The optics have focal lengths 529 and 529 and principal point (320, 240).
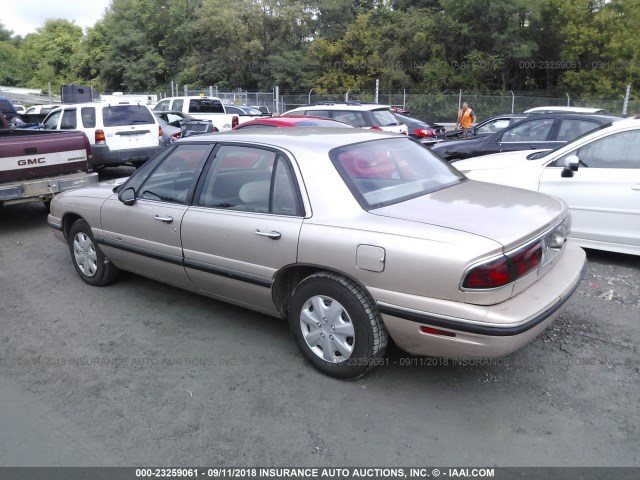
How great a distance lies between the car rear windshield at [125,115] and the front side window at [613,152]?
873 centimetres

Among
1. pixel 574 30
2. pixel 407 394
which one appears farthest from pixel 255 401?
pixel 574 30

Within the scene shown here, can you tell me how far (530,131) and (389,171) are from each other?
6.40 metres

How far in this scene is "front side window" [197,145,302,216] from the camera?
3596mm

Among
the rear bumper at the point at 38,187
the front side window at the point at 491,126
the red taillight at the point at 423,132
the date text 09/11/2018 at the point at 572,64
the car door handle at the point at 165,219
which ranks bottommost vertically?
the rear bumper at the point at 38,187

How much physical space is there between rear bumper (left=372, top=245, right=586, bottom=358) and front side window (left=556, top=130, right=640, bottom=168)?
9.80 ft

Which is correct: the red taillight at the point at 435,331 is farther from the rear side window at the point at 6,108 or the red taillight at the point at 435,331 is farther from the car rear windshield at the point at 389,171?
the rear side window at the point at 6,108

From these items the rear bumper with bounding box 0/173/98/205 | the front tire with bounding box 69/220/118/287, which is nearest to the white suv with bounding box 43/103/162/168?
the rear bumper with bounding box 0/173/98/205

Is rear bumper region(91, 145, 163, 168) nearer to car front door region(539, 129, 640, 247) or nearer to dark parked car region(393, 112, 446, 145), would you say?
dark parked car region(393, 112, 446, 145)

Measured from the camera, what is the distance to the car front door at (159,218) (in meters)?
4.20

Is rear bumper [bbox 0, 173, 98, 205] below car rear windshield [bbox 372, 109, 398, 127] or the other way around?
below

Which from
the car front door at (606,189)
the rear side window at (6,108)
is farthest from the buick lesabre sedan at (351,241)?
the rear side window at (6,108)

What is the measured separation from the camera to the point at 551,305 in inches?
123

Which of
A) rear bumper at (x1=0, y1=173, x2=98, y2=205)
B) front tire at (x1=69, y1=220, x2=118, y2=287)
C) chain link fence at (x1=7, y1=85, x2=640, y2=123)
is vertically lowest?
front tire at (x1=69, y1=220, x2=118, y2=287)

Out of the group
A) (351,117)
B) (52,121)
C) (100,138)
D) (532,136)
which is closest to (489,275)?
(532,136)
